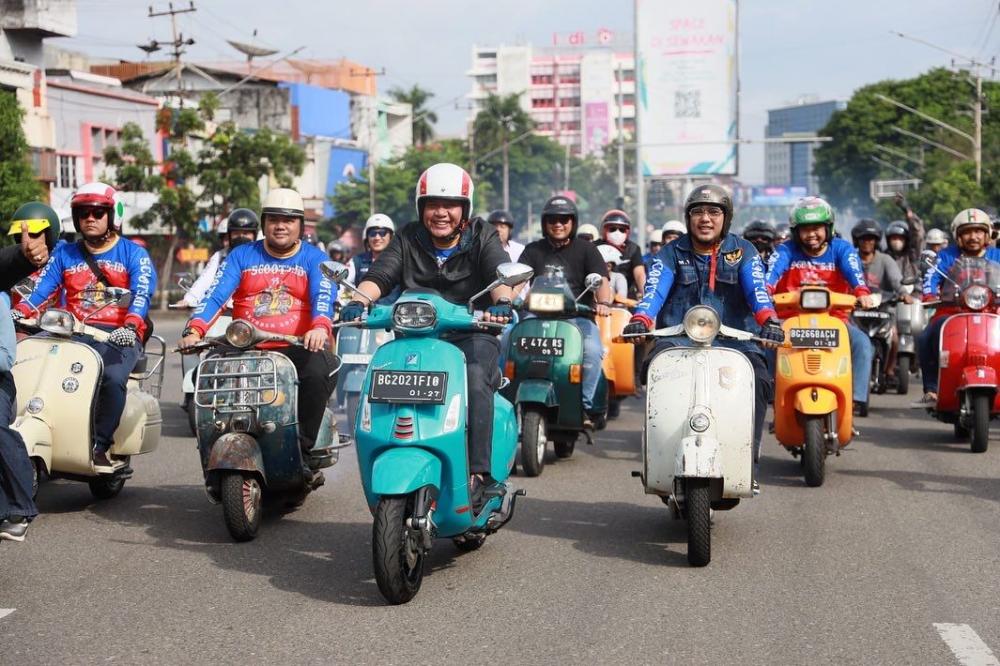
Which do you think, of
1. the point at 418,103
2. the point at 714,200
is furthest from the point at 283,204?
the point at 418,103

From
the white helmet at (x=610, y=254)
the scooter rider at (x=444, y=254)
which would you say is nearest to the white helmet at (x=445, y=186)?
the scooter rider at (x=444, y=254)

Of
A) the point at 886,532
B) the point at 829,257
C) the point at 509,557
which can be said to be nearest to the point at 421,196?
the point at 509,557

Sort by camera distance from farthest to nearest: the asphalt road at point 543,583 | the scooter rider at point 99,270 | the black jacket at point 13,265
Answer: the scooter rider at point 99,270, the black jacket at point 13,265, the asphalt road at point 543,583

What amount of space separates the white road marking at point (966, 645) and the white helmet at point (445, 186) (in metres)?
3.01

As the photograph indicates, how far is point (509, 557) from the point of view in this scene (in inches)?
280

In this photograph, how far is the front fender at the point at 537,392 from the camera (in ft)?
32.6

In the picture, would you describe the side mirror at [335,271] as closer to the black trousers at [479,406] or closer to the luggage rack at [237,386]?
the black trousers at [479,406]

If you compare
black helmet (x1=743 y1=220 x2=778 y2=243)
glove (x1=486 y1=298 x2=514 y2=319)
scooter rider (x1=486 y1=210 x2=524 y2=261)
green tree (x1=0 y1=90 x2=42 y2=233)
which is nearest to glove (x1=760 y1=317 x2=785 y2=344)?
glove (x1=486 y1=298 x2=514 y2=319)

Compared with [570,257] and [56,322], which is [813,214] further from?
[56,322]

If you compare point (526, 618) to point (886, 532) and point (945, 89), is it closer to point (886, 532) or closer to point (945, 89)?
point (886, 532)

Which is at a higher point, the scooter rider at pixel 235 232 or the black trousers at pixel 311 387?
the scooter rider at pixel 235 232

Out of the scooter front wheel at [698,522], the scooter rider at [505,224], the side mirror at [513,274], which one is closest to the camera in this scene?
the side mirror at [513,274]

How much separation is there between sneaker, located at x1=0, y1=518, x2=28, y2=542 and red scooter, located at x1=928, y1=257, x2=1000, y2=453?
7.11m

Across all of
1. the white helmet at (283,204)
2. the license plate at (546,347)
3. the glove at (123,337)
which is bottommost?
the license plate at (546,347)
